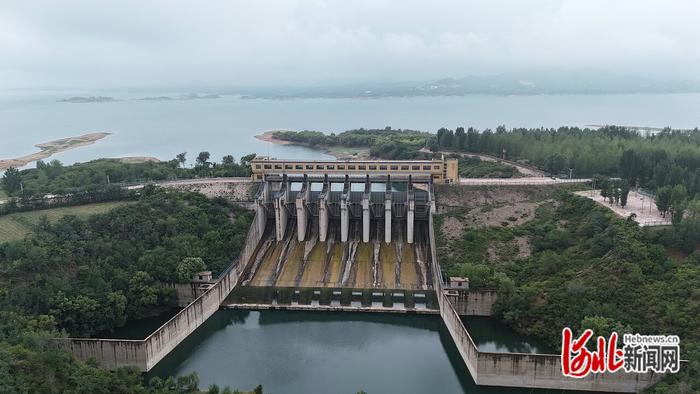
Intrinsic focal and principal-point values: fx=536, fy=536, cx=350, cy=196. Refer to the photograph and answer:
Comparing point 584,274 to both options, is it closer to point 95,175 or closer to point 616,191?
point 616,191

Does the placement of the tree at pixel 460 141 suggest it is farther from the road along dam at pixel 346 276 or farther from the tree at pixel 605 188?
the tree at pixel 605 188

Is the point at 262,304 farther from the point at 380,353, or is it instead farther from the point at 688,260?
the point at 688,260

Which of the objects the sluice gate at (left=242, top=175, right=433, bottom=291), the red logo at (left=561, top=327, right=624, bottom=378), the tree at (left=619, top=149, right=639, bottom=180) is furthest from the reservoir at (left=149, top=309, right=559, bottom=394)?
the tree at (left=619, top=149, right=639, bottom=180)

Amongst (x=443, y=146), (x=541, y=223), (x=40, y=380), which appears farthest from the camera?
(x=443, y=146)

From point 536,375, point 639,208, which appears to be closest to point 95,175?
point 536,375

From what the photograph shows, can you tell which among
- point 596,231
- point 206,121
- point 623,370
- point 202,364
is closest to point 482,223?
point 596,231

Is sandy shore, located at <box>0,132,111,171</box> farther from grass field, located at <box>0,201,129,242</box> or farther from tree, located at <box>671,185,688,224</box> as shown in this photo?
tree, located at <box>671,185,688,224</box>

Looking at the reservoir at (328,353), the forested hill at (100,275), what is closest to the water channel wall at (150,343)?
the reservoir at (328,353)
